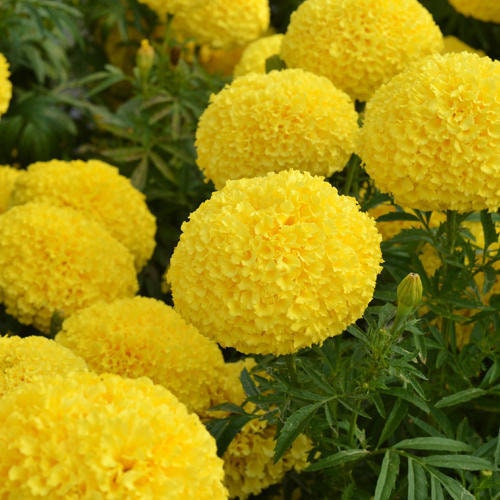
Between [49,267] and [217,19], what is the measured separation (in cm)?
112

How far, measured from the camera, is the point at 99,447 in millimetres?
1124

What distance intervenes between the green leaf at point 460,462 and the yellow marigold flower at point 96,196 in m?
1.20

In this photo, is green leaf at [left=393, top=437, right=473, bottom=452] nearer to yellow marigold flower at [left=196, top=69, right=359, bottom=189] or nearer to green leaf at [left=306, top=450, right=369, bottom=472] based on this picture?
green leaf at [left=306, top=450, right=369, bottom=472]

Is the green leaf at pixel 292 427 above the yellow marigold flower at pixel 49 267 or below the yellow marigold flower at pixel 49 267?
above

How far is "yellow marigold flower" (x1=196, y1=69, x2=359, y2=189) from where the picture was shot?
74.7 inches

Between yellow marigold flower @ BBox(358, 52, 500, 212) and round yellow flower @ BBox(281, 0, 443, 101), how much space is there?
1.46ft

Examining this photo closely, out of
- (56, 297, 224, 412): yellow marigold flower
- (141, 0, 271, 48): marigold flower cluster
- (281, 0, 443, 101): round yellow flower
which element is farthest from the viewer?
(141, 0, 271, 48): marigold flower cluster

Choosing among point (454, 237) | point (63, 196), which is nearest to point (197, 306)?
point (454, 237)

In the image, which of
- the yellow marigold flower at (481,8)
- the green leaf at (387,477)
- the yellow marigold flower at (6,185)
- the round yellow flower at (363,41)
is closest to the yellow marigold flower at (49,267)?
the yellow marigold flower at (6,185)

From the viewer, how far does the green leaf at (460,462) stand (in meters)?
1.51

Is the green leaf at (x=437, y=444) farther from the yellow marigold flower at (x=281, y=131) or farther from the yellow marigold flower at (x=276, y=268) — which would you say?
the yellow marigold flower at (x=281, y=131)

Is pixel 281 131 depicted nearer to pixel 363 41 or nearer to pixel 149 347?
pixel 363 41

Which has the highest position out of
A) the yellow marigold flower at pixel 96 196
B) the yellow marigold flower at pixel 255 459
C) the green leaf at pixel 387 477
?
the green leaf at pixel 387 477

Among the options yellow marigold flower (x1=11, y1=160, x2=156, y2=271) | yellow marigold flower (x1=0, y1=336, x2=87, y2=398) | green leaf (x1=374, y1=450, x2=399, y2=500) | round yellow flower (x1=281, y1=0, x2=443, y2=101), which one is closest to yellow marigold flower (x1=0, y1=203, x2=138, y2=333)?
yellow marigold flower (x1=11, y1=160, x2=156, y2=271)
